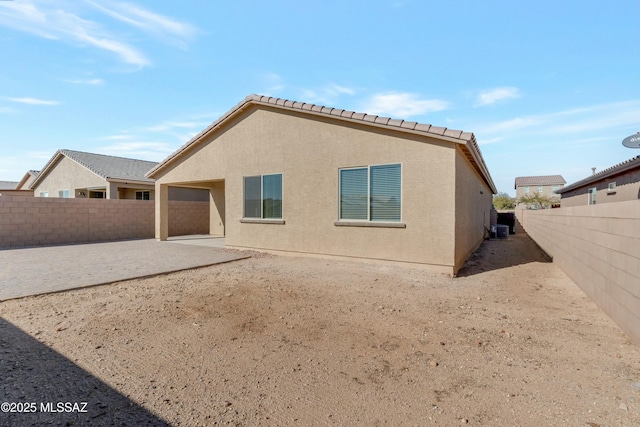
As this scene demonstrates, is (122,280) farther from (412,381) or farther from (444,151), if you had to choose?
(444,151)

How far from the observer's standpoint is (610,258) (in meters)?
5.05

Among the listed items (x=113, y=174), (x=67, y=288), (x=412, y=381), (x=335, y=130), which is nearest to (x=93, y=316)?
(x=67, y=288)

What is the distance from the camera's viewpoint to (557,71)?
997 cm

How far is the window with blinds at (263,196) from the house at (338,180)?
4cm

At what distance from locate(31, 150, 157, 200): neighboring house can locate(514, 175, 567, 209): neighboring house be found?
188ft

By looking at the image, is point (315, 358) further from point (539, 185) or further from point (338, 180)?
point (539, 185)

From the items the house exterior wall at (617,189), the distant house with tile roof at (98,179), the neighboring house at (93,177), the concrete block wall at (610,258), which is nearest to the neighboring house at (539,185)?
the house exterior wall at (617,189)

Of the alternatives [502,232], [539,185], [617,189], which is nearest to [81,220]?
[502,232]

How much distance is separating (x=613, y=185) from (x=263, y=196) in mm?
17901

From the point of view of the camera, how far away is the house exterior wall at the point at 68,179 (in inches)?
853

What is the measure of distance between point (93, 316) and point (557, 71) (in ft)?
45.1

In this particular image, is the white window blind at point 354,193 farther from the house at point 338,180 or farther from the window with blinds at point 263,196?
the window with blinds at point 263,196

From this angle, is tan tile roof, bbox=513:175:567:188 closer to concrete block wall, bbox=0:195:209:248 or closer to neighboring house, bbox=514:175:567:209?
neighboring house, bbox=514:175:567:209

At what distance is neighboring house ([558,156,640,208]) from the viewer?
538 inches
